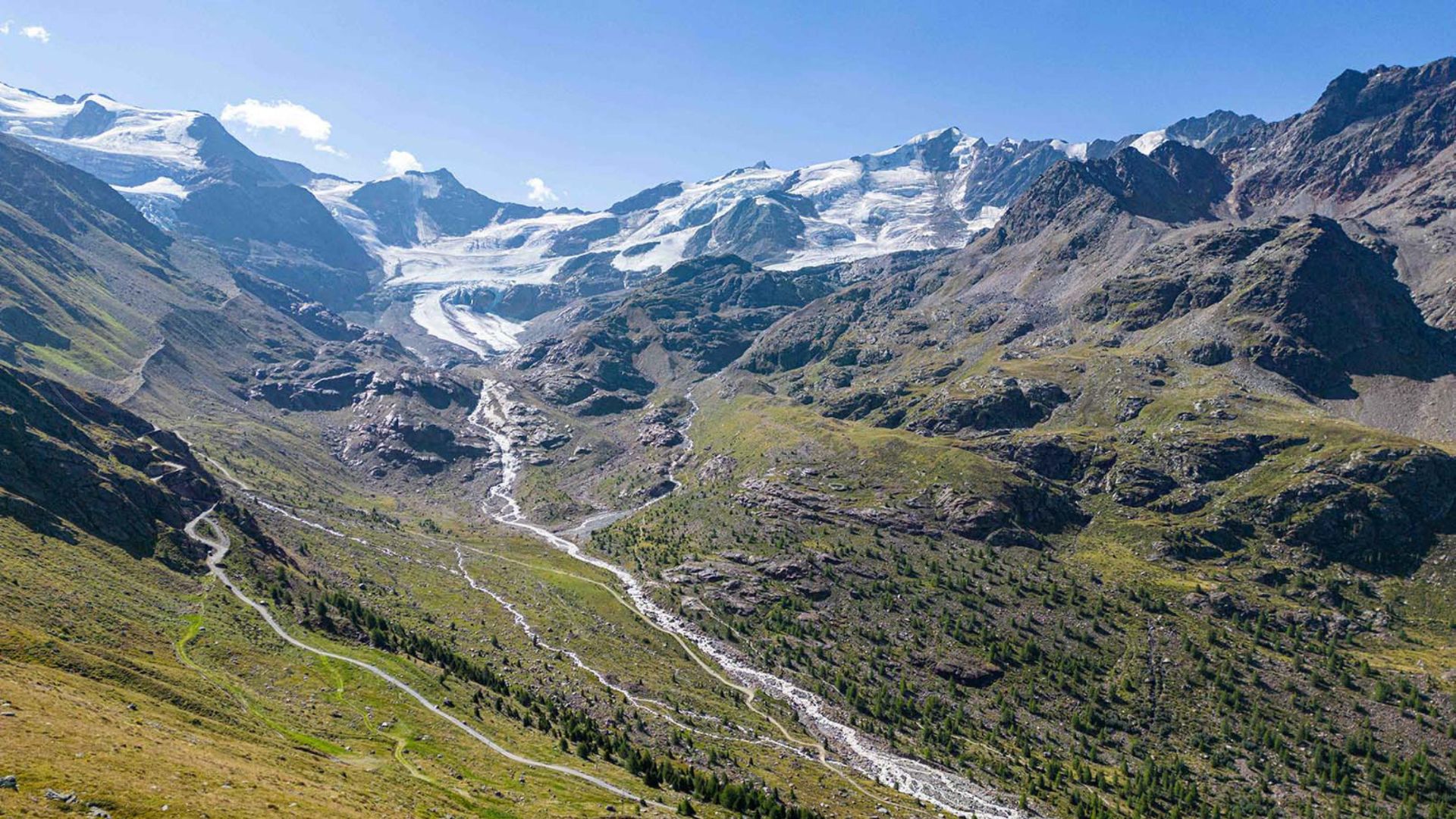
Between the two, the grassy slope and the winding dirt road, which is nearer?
the winding dirt road

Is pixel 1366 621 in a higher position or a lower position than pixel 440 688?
higher

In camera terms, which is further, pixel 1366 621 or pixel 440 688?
pixel 1366 621

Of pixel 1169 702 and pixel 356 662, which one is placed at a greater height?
pixel 1169 702

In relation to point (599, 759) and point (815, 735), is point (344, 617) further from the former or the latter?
point (815, 735)

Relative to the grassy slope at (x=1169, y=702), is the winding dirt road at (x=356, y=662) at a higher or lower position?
lower

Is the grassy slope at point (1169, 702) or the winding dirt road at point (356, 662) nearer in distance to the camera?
the winding dirt road at point (356, 662)

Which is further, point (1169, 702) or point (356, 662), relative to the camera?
point (1169, 702)

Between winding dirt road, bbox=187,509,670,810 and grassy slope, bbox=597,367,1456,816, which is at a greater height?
grassy slope, bbox=597,367,1456,816

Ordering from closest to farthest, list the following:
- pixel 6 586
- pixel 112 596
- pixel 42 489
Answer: pixel 6 586
pixel 112 596
pixel 42 489

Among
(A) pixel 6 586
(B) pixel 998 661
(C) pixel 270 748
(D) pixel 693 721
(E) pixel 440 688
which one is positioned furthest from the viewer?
(B) pixel 998 661

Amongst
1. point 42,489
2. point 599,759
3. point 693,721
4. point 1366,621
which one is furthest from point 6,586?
point 1366,621

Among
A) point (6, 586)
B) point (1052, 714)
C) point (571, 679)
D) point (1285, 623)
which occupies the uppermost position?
point (1285, 623)
